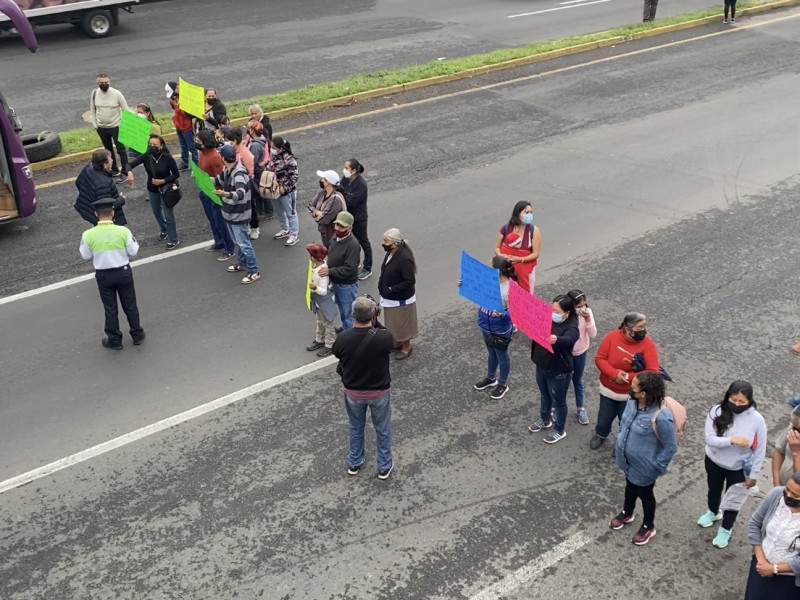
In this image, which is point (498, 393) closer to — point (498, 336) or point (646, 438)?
point (498, 336)

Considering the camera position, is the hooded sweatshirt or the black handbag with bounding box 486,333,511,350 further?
the black handbag with bounding box 486,333,511,350

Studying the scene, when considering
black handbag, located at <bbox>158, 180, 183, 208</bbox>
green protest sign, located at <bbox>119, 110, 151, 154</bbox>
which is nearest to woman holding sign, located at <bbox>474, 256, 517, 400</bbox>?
black handbag, located at <bbox>158, 180, 183, 208</bbox>

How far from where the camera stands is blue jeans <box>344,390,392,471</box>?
624cm

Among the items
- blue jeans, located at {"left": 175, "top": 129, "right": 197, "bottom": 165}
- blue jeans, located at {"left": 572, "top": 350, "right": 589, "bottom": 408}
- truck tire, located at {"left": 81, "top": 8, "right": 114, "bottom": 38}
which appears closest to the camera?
blue jeans, located at {"left": 572, "top": 350, "right": 589, "bottom": 408}

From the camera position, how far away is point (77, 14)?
19578 millimetres

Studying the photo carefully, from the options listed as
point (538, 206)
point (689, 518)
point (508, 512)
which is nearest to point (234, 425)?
point (508, 512)

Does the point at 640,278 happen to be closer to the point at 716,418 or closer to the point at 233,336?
the point at 716,418

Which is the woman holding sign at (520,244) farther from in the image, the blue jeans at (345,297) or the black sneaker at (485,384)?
the blue jeans at (345,297)

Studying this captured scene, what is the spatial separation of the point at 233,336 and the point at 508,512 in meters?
3.87

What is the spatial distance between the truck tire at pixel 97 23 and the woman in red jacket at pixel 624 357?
18184mm

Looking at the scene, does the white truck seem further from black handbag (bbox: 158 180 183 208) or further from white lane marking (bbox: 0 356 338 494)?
white lane marking (bbox: 0 356 338 494)

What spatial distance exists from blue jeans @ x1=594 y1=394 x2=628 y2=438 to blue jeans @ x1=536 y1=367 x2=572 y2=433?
0.31 metres

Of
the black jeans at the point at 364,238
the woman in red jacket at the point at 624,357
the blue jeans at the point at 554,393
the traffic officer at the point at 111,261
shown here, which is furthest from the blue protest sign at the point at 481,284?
the traffic officer at the point at 111,261

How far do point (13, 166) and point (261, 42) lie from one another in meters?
10.9
